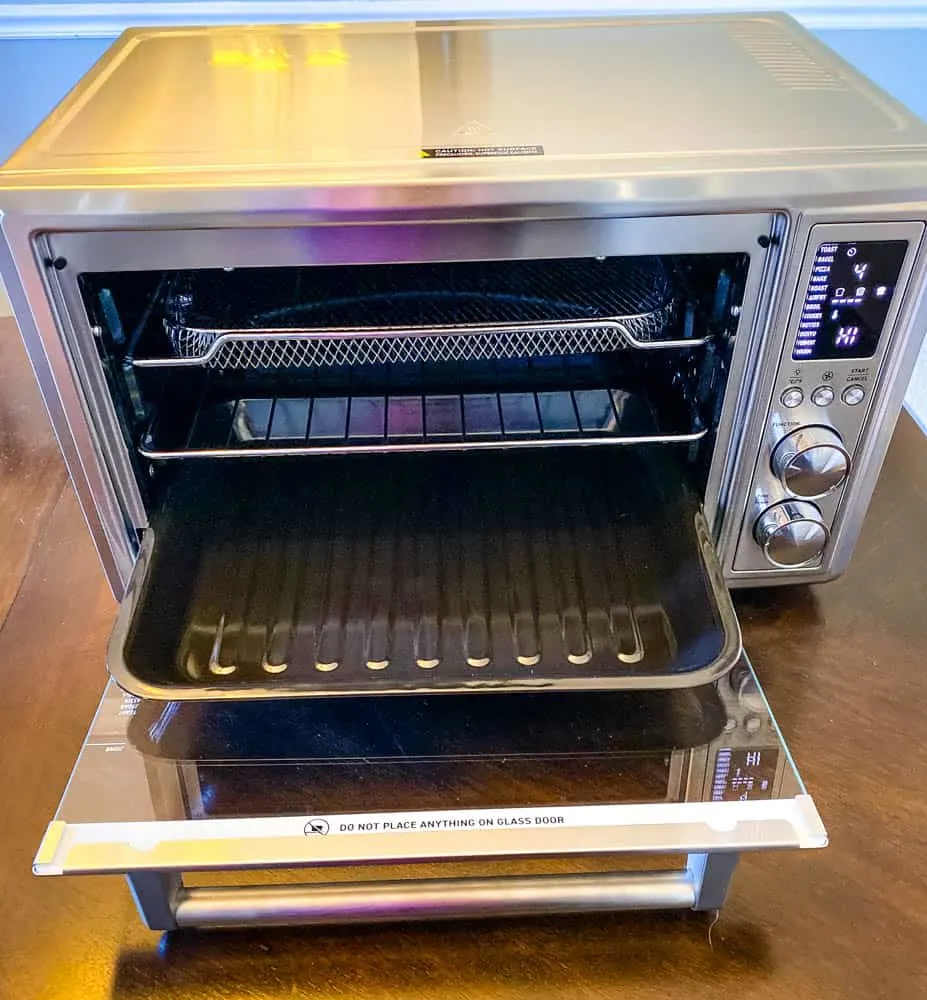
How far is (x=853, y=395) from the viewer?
62cm

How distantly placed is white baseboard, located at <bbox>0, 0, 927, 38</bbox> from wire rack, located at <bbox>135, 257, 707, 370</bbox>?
573mm

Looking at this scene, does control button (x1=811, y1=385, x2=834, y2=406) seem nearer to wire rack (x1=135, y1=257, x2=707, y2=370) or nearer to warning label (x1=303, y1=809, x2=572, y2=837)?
wire rack (x1=135, y1=257, x2=707, y2=370)

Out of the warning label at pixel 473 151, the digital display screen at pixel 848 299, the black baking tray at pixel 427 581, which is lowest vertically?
the black baking tray at pixel 427 581

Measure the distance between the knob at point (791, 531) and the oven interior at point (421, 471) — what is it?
0.05 metres

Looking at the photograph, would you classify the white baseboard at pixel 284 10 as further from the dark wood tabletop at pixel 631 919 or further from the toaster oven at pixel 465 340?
the dark wood tabletop at pixel 631 919

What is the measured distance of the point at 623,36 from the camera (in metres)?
0.81

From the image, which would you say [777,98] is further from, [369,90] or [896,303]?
[369,90]

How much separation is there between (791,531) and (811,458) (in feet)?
0.22

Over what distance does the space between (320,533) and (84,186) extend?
0.32 meters

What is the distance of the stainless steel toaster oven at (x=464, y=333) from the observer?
1.78ft

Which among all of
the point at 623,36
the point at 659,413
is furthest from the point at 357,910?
the point at 623,36

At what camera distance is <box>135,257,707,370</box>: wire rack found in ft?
→ 2.10

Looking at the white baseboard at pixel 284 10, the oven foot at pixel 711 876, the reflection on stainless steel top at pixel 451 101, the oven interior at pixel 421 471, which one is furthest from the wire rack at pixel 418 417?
the white baseboard at pixel 284 10

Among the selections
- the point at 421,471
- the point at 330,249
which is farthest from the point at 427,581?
the point at 330,249
